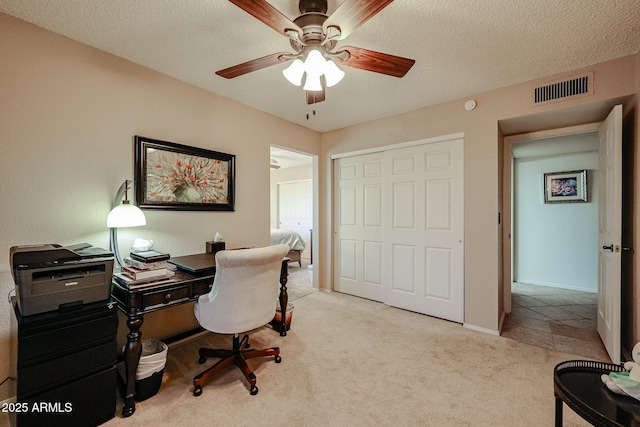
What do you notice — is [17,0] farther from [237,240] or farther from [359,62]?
[237,240]

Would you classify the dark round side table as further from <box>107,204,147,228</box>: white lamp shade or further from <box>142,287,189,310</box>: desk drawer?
<box>107,204,147,228</box>: white lamp shade

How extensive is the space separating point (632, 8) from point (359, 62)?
161 cm

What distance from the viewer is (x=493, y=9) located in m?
1.57

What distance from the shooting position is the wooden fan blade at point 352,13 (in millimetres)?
1155

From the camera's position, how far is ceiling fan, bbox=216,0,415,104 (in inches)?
47.2

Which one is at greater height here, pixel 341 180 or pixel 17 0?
pixel 17 0

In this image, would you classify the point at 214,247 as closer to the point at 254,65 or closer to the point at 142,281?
the point at 142,281

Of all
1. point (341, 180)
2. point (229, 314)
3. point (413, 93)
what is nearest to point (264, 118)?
point (341, 180)

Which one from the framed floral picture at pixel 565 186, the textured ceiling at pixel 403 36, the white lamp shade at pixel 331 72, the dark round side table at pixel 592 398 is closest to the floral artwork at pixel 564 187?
the framed floral picture at pixel 565 186

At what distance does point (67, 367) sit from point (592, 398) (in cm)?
256

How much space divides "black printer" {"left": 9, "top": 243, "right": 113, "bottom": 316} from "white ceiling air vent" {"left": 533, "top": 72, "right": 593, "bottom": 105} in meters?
3.62

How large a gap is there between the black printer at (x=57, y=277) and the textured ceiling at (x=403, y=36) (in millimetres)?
1466

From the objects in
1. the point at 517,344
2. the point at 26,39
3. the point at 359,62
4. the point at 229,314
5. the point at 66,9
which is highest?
the point at 66,9

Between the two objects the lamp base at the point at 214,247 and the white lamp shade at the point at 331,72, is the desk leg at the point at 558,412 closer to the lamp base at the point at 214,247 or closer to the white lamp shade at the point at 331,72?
the white lamp shade at the point at 331,72
